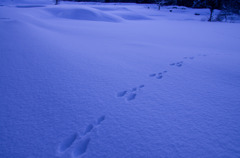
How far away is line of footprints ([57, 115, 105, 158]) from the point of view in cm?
94

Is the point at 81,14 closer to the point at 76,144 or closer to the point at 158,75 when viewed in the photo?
the point at 158,75

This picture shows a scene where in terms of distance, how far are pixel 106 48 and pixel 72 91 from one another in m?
1.69

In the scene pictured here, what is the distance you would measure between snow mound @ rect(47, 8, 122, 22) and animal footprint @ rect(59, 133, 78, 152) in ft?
27.9

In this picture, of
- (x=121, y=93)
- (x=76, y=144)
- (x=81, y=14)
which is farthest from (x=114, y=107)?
(x=81, y=14)

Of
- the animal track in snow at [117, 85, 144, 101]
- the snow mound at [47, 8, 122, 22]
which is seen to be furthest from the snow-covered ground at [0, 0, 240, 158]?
the snow mound at [47, 8, 122, 22]

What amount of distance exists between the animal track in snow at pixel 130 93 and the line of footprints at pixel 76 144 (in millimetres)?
512

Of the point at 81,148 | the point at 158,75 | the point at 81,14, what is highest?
the point at 81,14

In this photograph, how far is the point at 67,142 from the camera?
1.00 m

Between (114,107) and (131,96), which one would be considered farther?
(131,96)

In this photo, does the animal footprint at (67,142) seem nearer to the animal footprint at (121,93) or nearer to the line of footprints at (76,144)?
the line of footprints at (76,144)

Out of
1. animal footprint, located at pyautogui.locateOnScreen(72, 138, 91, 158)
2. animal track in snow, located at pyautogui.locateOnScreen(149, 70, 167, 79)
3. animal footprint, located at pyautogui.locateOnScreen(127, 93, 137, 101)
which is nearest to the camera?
animal footprint, located at pyautogui.locateOnScreen(72, 138, 91, 158)

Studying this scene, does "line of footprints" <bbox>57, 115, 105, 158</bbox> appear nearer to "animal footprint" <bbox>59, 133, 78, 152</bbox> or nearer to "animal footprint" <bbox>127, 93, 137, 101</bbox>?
"animal footprint" <bbox>59, 133, 78, 152</bbox>

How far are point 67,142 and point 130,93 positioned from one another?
31.2 inches

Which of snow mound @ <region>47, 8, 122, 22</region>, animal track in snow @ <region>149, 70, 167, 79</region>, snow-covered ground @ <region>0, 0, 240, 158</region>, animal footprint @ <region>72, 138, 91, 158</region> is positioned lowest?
animal footprint @ <region>72, 138, 91, 158</region>
